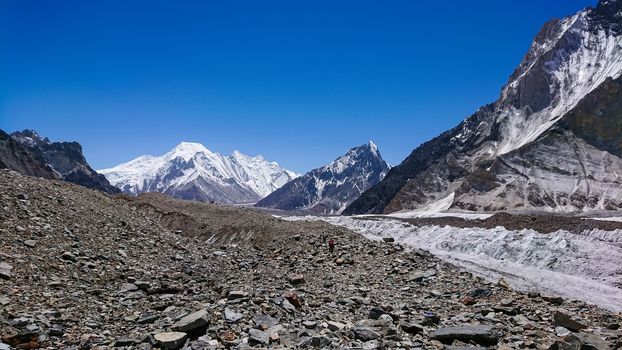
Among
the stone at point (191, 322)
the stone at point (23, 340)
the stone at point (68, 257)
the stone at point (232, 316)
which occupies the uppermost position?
the stone at point (68, 257)

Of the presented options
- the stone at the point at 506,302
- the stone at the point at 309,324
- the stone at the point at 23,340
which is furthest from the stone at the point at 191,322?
the stone at the point at 506,302

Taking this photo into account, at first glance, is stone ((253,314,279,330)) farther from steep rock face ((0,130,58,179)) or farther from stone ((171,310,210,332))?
steep rock face ((0,130,58,179))

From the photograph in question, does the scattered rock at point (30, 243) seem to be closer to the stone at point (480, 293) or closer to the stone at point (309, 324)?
the stone at point (309, 324)

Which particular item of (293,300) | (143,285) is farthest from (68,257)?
(293,300)

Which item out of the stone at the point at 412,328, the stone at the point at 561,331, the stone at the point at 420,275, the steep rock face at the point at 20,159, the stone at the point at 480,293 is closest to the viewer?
the stone at the point at 412,328

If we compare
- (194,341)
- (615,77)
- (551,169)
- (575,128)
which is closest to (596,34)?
(615,77)

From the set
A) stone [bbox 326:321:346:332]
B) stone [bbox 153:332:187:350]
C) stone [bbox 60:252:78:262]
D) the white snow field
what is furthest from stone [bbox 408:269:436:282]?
stone [bbox 60:252:78:262]

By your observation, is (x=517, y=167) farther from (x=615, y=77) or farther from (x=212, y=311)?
(x=212, y=311)
